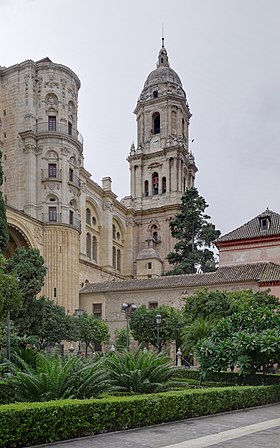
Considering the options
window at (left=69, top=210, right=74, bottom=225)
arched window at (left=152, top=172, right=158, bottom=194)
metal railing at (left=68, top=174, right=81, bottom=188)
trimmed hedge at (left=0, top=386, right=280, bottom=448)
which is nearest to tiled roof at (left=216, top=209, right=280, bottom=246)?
window at (left=69, top=210, right=74, bottom=225)

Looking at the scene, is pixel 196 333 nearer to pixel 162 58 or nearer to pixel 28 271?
pixel 28 271

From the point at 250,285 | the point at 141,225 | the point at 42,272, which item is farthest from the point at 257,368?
the point at 141,225

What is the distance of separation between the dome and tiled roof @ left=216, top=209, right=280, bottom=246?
34003mm

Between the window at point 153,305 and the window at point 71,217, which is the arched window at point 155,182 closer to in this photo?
the window at point 71,217

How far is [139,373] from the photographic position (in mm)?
12023

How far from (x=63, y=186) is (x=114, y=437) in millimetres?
33492

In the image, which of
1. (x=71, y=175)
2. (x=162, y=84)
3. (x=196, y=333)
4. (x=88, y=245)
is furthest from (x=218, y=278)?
(x=162, y=84)

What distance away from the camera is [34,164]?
4150cm

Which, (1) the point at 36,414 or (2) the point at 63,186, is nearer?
(1) the point at 36,414

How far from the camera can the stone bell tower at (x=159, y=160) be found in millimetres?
64125

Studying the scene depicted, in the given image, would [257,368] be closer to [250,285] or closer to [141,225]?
[250,285]

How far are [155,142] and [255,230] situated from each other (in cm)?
3306

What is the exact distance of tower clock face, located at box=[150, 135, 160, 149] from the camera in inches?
2633

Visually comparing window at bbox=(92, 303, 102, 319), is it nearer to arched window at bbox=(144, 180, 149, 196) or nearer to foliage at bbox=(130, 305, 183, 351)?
foliage at bbox=(130, 305, 183, 351)
